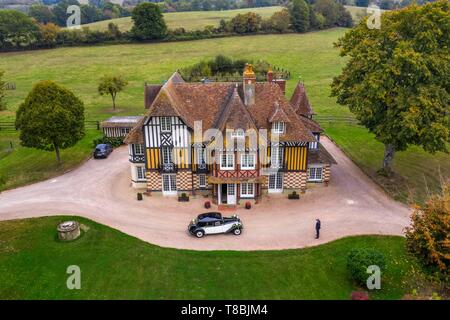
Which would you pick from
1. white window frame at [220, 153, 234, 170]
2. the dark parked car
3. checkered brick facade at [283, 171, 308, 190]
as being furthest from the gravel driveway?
the dark parked car

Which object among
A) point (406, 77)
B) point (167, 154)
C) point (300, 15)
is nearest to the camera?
point (406, 77)

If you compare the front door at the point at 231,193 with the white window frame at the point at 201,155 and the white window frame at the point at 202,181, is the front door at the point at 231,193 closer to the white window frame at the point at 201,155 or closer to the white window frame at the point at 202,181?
the white window frame at the point at 202,181

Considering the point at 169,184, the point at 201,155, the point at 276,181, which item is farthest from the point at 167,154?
the point at 276,181

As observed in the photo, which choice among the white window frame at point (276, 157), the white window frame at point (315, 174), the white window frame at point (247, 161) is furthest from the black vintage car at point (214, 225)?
the white window frame at point (315, 174)

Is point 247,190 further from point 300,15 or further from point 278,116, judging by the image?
point 300,15

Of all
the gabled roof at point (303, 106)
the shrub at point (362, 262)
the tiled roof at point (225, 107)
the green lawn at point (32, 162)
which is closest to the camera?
the shrub at point (362, 262)
